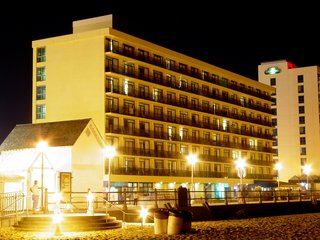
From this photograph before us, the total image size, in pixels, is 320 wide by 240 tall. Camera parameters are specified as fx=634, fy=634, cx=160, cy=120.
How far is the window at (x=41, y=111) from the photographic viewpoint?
264ft

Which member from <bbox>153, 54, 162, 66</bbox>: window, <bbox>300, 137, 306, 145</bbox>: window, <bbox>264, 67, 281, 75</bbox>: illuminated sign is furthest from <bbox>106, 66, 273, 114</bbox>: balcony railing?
<bbox>264, 67, 281, 75</bbox>: illuminated sign

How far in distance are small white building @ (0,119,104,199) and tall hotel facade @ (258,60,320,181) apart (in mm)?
83225

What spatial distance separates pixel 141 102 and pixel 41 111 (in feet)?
42.1

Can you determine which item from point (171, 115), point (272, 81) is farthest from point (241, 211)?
point (272, 81)

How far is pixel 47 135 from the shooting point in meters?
49.1

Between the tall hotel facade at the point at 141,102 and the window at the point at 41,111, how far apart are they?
5.0 inches

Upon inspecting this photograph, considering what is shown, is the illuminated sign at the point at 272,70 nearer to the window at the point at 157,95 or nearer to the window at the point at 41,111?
the window at the point at 157,95

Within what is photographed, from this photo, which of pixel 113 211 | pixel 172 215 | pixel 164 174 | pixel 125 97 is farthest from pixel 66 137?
pixel 164 174

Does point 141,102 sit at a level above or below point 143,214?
above

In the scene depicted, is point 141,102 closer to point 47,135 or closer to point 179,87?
point 179,87

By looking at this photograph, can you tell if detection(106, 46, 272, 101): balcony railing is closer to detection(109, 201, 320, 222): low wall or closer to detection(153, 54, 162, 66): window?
detection(153, 54, 162, 66): window

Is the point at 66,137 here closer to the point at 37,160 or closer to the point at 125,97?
the point at 37,160

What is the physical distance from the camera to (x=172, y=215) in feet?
91.5

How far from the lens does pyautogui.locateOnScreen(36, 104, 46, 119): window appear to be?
80375 mm
